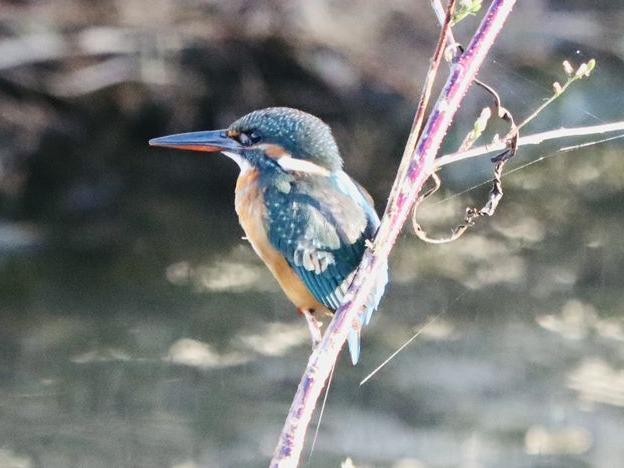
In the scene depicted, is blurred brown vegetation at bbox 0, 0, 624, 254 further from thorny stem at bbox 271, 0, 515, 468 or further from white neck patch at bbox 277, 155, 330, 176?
thorny stem at bbox 271, 0, 515, 468

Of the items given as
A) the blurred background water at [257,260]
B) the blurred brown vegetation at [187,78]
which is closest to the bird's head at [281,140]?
the blurred background water at [257,260]

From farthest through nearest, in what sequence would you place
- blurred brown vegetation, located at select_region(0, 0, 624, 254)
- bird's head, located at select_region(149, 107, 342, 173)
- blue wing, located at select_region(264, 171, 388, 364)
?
blurred brown vegetation, located at select_region(0, 0, 624, 254)
bird's head, located at select_region(149, 107, 342, 173)
blue wing, located at select_region(264, 171, 388, 364)

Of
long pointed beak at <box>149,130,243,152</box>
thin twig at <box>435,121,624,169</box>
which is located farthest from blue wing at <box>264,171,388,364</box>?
thin twig at <box>435,121,624,169</box>

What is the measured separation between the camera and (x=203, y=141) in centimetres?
190

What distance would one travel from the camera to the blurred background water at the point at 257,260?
209 inches

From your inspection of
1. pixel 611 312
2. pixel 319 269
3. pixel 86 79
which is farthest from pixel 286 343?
pixel 319 269

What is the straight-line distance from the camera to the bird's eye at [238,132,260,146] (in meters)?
2.00

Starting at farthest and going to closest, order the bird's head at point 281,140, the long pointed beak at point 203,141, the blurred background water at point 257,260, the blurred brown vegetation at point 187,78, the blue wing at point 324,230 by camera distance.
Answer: the blurred brown vegetation at point 187,78 → the blurred background water at point 257,260 → the bird's head at point 281,140 → the blue wing at point 324,230 → the long pointed beak at point 203,141

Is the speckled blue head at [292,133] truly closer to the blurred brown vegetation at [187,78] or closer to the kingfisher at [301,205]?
the kingfisher at [301,205]

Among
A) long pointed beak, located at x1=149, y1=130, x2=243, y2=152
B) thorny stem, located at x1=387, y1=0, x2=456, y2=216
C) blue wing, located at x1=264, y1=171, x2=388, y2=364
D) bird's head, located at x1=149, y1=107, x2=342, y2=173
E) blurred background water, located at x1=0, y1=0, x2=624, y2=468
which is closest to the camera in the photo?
thorny stem, located at x1=387, y1=0, x2=456, y2=216

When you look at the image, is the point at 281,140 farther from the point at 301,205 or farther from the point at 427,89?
the point at 427,89

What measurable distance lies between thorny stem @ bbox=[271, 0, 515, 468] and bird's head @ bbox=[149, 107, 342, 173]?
2.72ft

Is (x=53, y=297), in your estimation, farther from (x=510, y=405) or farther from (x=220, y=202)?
(x=510, y=405)

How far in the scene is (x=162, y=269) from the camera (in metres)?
6.35
